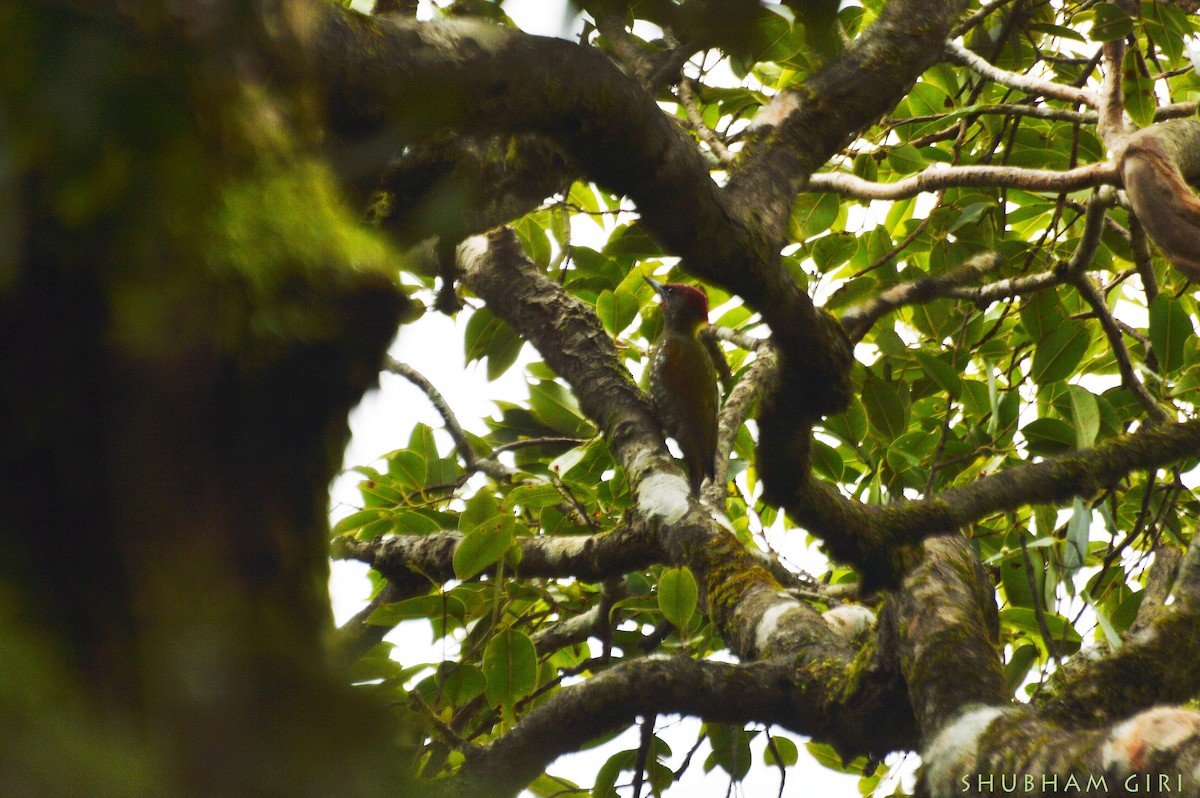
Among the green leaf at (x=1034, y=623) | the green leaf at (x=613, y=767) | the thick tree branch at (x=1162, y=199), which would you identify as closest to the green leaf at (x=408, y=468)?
the green leaf at (x=613, y=767)

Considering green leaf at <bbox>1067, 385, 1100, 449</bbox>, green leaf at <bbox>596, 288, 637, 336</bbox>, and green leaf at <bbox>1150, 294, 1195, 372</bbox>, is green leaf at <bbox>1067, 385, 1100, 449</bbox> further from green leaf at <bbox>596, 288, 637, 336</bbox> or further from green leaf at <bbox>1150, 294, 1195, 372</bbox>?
green leaf at <bbox>596, 288, 637, 336</bbox>

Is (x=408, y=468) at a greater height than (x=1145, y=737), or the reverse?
(x=408, y=468)

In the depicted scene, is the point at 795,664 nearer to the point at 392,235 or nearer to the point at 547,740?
the point at 547,740

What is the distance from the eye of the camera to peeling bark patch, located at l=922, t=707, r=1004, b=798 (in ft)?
4.15

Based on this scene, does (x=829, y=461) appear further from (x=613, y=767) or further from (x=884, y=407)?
(x=613, y=767)

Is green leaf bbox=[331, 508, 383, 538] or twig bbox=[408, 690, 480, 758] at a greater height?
green leaf bbox=[331, 508, 383, 538]

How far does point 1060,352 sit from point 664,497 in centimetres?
128

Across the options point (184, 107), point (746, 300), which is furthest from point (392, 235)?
point (184, 107)

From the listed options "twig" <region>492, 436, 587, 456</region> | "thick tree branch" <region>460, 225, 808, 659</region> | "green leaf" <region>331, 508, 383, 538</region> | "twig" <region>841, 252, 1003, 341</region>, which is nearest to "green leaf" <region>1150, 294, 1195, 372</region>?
"twig" <region>841, 252, 1003, 341</region>

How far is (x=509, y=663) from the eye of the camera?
2145 millimetres

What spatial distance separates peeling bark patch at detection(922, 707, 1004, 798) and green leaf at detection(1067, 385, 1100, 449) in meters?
1.30

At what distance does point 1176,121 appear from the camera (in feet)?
8.27

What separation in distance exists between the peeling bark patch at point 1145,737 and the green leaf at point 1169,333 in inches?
71.7

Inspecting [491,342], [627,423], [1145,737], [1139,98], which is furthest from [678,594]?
[1139,98]
